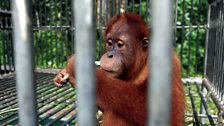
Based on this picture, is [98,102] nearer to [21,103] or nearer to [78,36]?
[21,103]

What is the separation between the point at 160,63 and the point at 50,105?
2.17 m

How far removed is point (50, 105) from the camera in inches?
104

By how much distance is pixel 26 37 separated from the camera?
68 centimetres

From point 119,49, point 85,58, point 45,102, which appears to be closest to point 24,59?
point 85,58

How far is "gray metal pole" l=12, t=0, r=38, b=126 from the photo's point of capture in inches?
26.8

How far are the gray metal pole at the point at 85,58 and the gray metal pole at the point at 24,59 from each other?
12 cm

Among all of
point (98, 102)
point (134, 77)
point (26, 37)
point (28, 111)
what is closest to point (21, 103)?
point (28, 111)

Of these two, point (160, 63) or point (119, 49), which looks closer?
point (160, 63)

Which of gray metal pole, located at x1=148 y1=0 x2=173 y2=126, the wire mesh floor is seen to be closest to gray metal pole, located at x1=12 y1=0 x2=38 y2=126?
gray metal pole, located at x1=148 y1=0 x2=173 y2=126

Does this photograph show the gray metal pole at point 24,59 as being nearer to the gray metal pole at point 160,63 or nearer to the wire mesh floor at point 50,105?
the gray metal pole at point 160,63

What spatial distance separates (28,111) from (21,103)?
2 cm

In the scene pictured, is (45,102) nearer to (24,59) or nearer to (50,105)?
(50,105)

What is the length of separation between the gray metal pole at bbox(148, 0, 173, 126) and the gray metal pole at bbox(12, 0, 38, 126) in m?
0.27

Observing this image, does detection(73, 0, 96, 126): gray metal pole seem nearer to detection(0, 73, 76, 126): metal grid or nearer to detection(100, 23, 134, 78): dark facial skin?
detection(100, 23, 134, 78): dark facial skin
